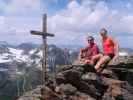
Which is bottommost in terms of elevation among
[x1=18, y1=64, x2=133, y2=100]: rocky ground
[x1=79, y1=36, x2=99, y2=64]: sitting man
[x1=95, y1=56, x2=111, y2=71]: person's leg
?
[x1=18, y1=64, x2=133, y2=100]: rocky ground

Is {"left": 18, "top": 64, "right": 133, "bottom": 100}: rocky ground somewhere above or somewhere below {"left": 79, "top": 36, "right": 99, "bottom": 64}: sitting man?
below

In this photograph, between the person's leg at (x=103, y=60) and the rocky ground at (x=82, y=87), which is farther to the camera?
the person's leg at (x=103, y=60)

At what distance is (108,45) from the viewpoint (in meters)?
26.8

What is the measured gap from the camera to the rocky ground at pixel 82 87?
26875 millimetres

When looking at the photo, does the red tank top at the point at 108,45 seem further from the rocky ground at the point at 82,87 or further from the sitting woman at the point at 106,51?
the rocky ground at the point at 82,87

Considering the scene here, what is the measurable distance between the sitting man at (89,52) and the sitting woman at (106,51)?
38cm

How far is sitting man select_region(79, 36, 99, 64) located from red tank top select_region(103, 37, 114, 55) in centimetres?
65

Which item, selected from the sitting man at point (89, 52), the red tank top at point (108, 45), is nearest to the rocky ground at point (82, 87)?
the sitting man at point (89, 52)

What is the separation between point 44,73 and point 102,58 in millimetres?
6689

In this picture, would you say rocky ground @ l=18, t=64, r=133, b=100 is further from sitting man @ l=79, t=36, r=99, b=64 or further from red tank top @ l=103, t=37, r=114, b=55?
red tank top @ l=103, t=37, r=114, b=55

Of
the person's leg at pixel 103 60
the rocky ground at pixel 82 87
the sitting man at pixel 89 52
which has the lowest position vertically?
the rocky ground at pixel 82 87

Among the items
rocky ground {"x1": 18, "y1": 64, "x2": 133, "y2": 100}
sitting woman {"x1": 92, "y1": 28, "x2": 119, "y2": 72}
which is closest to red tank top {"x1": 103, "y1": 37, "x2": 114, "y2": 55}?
sitting woman {"x1": 92, "y1": 28, "x2": 119, "y2": 72}

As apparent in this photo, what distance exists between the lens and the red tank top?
2678 centimetres

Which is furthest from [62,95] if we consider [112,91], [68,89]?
[112,91]
